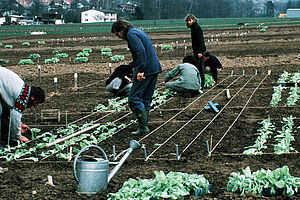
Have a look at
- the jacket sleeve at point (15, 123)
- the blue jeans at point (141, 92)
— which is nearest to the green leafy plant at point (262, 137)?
the blue jeans at point (141, 92)

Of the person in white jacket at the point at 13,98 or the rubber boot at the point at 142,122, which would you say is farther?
the rubber boot at the point at 142,122

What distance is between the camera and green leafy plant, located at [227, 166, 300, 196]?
4279 mm

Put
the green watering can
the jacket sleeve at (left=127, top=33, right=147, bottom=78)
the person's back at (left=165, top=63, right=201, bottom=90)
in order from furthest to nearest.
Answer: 1. the person's back at (left=165, top=63, right=201, bottom=90)
2. the jacket sleeve at (left=127, top=33, right=147, bottom=78)
3. the green watering can

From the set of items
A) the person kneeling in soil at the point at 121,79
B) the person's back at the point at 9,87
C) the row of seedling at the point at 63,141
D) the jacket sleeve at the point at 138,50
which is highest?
the jacket sleeve at the point at 138,50

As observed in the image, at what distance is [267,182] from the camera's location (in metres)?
4.31

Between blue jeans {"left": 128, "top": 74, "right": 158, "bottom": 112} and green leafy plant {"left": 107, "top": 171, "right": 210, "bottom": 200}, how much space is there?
274 centimetres

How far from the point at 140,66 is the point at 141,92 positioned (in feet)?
1.44

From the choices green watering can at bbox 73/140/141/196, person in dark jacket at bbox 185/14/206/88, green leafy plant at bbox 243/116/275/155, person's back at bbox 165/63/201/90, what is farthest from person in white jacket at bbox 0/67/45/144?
person in dark jacket at bbox 185/14/206/88

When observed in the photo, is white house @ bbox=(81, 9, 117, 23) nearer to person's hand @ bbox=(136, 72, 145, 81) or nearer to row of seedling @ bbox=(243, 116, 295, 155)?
person's hand @ bbox=(136, 72, 145, 81)

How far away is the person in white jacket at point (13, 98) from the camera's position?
19.7 ft

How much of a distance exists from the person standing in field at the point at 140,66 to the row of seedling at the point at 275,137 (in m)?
1.63

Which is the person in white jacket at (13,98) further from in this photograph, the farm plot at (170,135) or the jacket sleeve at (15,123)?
the farm plot at (170,135)

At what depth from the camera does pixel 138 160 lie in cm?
589

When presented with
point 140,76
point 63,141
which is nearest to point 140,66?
point 140,76
